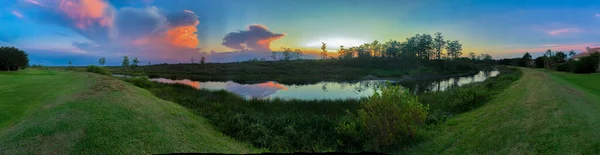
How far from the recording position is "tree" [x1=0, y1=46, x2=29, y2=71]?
1268 inches

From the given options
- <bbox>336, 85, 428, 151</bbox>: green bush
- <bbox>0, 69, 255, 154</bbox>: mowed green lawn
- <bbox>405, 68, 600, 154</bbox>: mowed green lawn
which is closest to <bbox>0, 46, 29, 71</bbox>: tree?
<bbox>0, 69, 255, 154</bbox>: mowed green lawn

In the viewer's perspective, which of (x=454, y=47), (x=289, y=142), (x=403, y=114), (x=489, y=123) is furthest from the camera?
(x=454, y=47)

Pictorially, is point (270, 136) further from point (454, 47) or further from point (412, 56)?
point (454, 47)

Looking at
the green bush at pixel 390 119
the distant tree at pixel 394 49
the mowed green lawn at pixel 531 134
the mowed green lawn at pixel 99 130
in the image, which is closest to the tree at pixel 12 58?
the mowed green lawn at pixel 99 130

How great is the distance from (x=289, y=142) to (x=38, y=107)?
440 inches

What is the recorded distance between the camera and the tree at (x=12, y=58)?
32.2m

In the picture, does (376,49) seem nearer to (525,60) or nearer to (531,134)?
(525,60)

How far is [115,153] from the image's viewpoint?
6.80 m

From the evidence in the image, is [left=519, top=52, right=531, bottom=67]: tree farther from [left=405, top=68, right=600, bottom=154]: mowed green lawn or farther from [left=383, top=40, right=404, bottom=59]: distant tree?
[left=405, top=68, right=600, bottom=154]: mowed green lawn

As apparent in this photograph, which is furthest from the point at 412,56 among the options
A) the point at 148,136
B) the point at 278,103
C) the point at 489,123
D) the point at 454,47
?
the point at 148,136

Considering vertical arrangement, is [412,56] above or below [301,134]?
above

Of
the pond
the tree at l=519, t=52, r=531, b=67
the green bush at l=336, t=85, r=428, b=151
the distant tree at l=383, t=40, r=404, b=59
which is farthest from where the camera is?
the distant tree at l=383, t=40, r=404, b=59

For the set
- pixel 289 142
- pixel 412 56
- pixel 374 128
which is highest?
pixel 412 56

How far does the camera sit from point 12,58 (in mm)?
33219
